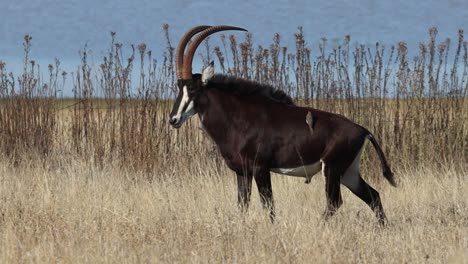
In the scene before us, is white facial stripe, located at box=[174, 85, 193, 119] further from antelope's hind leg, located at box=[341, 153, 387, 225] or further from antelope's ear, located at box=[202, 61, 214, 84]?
antelope's hind leg, located at box=[341, 153, 387, 225]

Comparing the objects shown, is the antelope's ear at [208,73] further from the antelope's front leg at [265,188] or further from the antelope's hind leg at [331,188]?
the antelope's hind leg at [331,188]

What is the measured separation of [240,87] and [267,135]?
1.86ft

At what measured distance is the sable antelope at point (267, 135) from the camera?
7.14 metres

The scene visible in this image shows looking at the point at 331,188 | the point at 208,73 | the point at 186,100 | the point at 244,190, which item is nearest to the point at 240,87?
the point at 208,73

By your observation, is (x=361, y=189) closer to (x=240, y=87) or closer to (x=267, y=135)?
(x=267, y=135)

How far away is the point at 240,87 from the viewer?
7.46 m

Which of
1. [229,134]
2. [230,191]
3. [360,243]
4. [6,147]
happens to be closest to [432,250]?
[360,243]

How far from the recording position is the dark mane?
744 cm

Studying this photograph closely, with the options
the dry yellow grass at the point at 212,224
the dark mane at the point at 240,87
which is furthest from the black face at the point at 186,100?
the dry yellow grass at the point at 212,224

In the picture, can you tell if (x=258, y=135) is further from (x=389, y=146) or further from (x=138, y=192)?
(x=389, y=146)

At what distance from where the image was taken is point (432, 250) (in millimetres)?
6145

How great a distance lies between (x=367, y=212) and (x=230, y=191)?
1.51 m

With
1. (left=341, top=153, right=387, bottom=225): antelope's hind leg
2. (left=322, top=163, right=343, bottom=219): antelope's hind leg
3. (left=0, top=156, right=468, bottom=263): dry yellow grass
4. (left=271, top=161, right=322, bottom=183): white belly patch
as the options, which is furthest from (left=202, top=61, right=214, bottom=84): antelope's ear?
A: (left=341, top=153, right=387, bottom=225): antelope's hind leg

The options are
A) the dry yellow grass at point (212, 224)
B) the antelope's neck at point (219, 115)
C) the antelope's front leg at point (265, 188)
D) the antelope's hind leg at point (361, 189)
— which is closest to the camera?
the dry yellow grass at point (212, 224)
